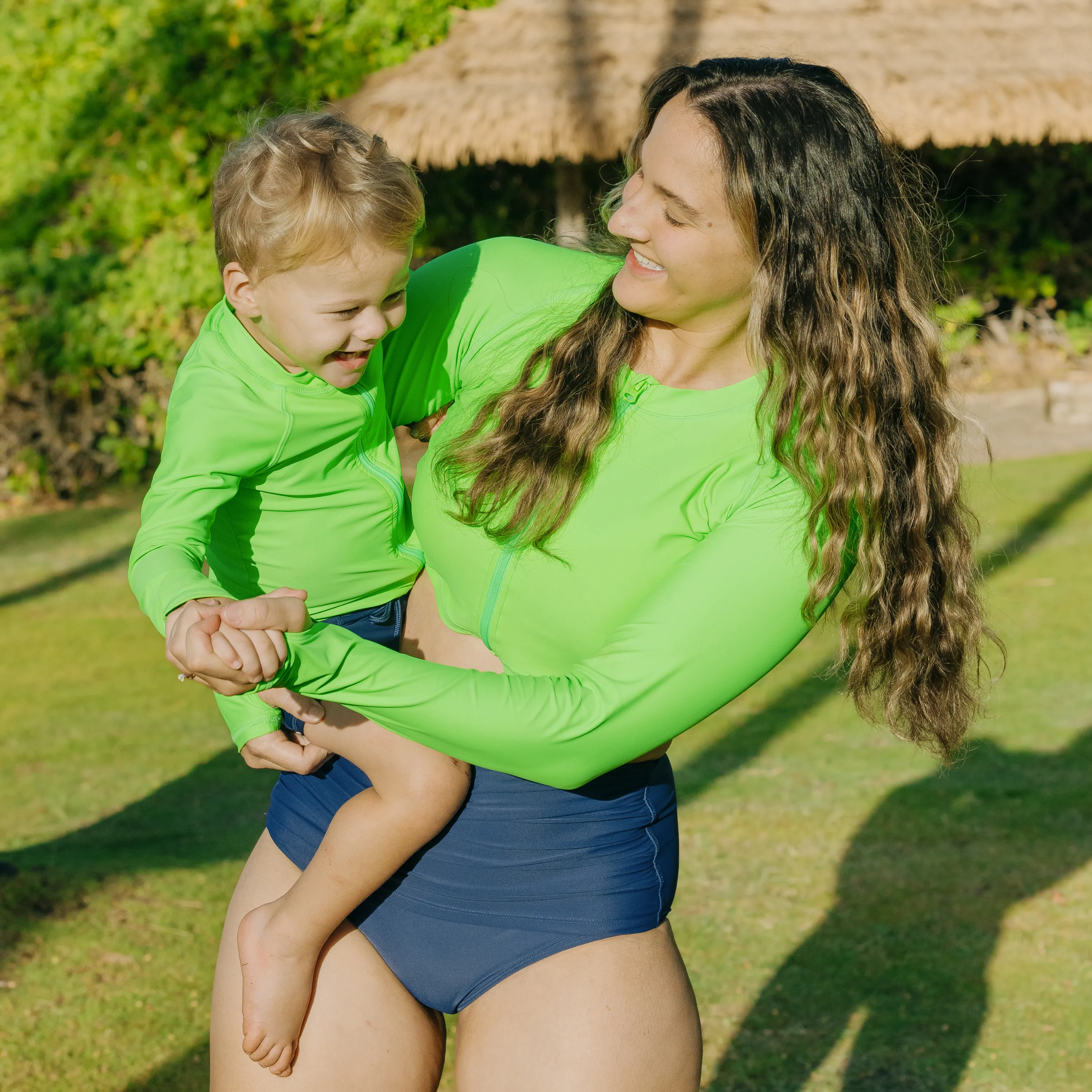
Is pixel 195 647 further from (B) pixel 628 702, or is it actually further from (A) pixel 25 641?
(A) pixel 25 641

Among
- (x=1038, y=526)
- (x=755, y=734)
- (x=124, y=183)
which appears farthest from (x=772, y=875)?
(x=124, y=183)

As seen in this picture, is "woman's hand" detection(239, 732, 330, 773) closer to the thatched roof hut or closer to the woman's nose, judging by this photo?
the woman's nose

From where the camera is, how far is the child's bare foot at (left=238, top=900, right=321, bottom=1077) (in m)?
1.79

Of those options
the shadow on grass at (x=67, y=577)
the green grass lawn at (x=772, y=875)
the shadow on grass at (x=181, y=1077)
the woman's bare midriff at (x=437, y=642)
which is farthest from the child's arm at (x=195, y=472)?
the shadow on grass at (x=67, y=577)

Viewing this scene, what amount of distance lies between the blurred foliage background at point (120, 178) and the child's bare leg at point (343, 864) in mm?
7734

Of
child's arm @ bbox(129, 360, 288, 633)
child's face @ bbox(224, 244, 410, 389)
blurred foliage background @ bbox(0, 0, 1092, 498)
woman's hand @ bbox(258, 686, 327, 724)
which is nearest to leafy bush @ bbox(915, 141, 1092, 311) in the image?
blurred foliage background @ bbox(0, 0, 1092, 498)

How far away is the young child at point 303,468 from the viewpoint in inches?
69.9

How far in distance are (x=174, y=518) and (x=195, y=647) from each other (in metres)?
0.32

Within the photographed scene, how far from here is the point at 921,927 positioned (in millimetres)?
3889

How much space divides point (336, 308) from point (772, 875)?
9.67ft

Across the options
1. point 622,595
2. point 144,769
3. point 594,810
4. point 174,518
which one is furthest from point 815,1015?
point 144,769

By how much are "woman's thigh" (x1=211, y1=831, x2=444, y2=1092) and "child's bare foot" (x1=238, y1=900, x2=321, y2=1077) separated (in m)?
0.03

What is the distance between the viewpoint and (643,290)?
1.74 metres

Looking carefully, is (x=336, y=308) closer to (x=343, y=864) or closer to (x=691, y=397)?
(x=691, y=397)
